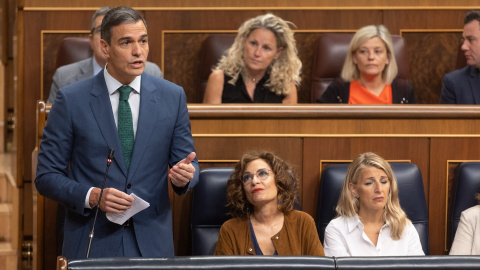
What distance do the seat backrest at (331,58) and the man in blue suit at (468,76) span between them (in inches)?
5.4

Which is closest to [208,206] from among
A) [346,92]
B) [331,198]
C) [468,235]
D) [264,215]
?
[264,215]

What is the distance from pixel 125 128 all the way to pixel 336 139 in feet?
1.42

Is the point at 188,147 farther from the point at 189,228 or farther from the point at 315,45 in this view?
the point at 315,45

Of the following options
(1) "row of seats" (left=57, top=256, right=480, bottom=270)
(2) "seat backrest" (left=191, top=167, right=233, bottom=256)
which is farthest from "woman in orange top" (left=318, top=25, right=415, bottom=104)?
(1) "row of seats" (left=57, top=256, right=480, bottom=270)

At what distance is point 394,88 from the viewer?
1.77m

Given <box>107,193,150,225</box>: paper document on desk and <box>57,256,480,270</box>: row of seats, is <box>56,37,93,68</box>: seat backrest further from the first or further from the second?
<box>57,256,480,270</box>: row of seats

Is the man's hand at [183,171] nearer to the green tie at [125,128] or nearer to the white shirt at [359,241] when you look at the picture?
the green tie at [125,128]

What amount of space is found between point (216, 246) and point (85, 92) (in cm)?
34

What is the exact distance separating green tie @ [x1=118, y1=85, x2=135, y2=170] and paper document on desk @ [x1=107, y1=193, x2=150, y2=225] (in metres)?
0.06

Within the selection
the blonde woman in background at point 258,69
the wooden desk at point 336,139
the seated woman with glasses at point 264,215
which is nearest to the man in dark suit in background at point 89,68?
the blonde woman in background at point 258,69

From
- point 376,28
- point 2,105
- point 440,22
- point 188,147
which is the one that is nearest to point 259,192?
Result: point 188,147

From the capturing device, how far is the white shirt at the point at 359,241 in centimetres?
129

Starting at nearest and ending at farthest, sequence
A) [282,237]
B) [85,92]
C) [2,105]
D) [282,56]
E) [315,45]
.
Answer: [85,92] → [282,237] → [282,56] → [315,45] → [2,105]

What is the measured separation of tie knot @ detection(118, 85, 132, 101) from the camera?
1.09m
